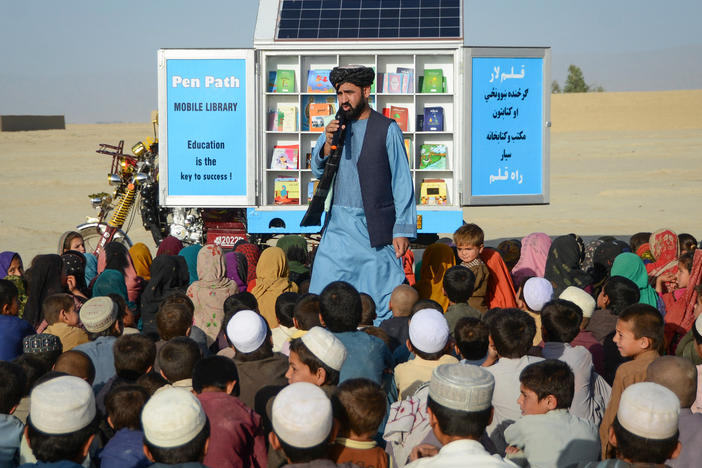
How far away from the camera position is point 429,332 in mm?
4098

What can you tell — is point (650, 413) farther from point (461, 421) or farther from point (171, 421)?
point (171, 421)

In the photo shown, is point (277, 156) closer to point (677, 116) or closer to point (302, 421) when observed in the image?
point (302, 421)

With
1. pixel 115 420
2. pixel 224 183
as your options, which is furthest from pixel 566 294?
pixel 224 183

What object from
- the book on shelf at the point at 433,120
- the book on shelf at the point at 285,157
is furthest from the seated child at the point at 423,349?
the book on shelf at the point at 285,157

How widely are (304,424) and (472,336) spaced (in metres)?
1.61

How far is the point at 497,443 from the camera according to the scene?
388 cm

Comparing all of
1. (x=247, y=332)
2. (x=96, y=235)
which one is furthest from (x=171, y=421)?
(x=96, y=235)

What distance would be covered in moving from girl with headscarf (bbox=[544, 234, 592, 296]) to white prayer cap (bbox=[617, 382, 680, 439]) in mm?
3748

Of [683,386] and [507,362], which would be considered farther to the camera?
[507,362]

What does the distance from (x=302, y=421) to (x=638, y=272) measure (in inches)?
157

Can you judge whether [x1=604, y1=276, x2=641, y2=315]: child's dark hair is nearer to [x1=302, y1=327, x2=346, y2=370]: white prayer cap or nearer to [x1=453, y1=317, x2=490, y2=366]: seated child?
[x1=453, y1=317, x2=490, y2=366]: seated child

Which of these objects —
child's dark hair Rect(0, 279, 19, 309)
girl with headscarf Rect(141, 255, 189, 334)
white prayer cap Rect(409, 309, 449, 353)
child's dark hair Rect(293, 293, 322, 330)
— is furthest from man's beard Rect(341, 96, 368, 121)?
child's dark hair Rect(0, 279, 19, 309)

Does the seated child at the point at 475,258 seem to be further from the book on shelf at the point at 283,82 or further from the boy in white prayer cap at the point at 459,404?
the book on shelf at the point at 283,82

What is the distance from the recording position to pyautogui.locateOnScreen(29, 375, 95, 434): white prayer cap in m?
2.92
